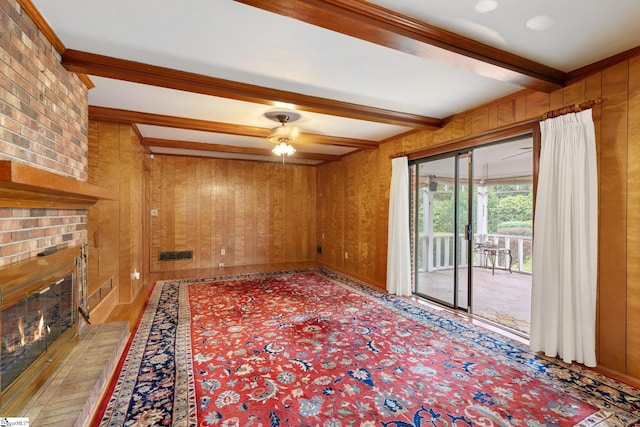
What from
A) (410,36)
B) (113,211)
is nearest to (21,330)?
(113,211)

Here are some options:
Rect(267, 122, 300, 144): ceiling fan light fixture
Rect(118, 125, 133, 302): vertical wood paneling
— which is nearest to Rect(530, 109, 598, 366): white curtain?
Rect(267, 122, 300, 144): ceiling fan light fixture

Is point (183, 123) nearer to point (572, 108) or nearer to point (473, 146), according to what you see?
point (473, 146)

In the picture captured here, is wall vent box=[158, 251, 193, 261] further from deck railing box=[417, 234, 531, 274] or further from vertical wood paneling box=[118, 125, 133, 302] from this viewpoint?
deck railing box=[417, 234, 531, 274]

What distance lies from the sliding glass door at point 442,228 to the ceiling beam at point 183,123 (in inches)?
59.3

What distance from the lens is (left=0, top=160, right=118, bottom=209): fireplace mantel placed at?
1220 millimetres

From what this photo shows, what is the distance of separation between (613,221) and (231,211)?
5.91 metres

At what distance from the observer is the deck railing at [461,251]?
4.24m

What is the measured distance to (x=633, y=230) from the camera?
2209 mm

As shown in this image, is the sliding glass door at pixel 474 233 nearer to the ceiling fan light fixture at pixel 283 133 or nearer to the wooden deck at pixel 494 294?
the wooden deck at pixel 494 294

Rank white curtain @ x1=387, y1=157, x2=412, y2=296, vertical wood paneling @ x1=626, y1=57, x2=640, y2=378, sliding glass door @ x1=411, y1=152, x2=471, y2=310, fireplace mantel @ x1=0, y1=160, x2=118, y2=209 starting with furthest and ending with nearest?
white curtain @ x1=387, y1=157, x2=412, y2=296 → sliding glass door @ x1=411, y1=152, x2=471, y2=310 → vertical wood paneling @ x1=626, y1=57, x2=640, y2=378 → fireplace mantel @ x1=0, y1=160, x2=118, y2=209

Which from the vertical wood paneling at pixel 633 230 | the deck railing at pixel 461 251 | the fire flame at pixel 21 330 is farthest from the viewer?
the deck railing at pixel 461 251

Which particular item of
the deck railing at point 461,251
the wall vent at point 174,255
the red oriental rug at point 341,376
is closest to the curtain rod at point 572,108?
the deck railing at point 461,251

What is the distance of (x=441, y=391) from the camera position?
6.75 ft

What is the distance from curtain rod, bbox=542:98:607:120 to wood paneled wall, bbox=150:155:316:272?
16.8 feet
